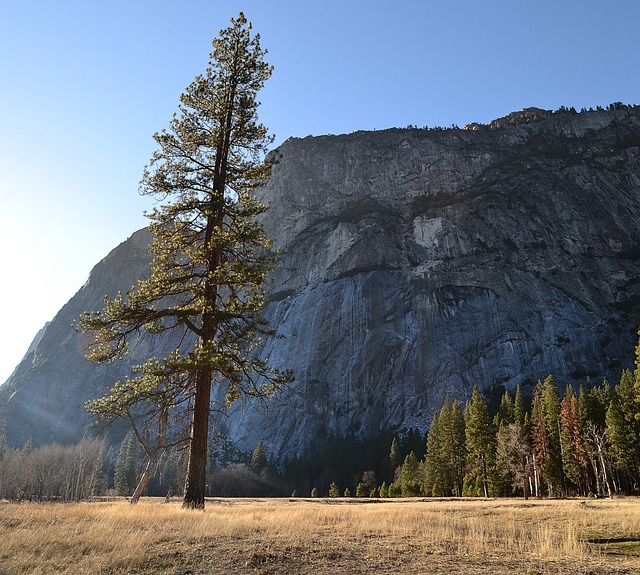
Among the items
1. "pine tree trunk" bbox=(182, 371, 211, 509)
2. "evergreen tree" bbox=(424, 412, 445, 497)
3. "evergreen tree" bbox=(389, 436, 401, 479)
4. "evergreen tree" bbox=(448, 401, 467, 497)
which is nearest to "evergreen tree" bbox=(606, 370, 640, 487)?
"evergreen tree" bbox=(448, 401, 467, 497)

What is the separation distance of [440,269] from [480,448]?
80.2 m

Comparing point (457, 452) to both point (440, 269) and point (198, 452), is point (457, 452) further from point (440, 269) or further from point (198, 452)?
point (440, 269)

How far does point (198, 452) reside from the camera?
13148mm

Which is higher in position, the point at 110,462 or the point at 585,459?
the point at 585,459

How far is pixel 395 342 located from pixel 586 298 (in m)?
47.3

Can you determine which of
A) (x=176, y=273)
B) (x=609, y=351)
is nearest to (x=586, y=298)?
(x=609, y=351)

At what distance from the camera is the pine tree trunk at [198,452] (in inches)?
510

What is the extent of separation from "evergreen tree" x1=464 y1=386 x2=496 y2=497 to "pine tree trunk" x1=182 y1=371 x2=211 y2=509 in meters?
45.4

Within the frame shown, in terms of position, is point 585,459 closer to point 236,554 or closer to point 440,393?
point 236,554

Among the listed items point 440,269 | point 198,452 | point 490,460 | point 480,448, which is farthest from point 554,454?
point 440,269

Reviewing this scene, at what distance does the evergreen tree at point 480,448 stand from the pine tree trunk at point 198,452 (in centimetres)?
4538

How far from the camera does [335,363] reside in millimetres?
124438

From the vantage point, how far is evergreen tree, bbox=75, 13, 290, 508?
517 inches

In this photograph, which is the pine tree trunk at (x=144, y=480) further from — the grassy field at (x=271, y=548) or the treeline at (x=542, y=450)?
the treeline at (x=542, y=450)
